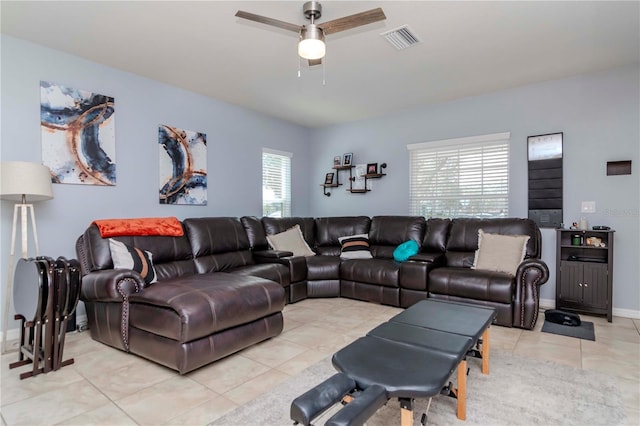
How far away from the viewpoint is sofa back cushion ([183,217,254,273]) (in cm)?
383

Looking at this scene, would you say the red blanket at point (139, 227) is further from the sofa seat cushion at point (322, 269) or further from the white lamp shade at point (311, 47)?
the white lamp shade at point (311, 47)

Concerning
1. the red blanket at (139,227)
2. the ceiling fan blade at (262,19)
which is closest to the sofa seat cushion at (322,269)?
the red blanket at (139,227)

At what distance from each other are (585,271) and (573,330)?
30.0 inches

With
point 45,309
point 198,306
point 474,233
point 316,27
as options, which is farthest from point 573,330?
point 45,309

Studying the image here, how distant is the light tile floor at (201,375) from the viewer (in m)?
1.91

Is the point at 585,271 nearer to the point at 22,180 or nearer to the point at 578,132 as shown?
the point at 578,132

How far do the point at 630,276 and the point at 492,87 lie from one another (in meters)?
2.62

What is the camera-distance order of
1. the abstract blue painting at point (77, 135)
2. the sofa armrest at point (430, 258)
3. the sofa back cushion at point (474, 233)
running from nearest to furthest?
the abstract blue painting at point (77, 135)
the sofa back cushion at point (474, 233)
the sofa armrest at point (430, 258)

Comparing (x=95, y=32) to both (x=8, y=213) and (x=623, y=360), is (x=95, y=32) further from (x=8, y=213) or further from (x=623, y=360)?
(x=623, y=360)

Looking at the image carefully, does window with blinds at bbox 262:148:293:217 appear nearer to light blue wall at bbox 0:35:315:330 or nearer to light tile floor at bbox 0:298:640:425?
light blue wall at bbox 0:35:315:330

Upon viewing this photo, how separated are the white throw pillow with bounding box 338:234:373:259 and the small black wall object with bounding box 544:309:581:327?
7.00 feet

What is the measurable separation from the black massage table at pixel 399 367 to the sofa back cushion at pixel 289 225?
288 cm

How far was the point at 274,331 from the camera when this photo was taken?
2965 mm

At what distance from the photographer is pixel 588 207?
3848mm
